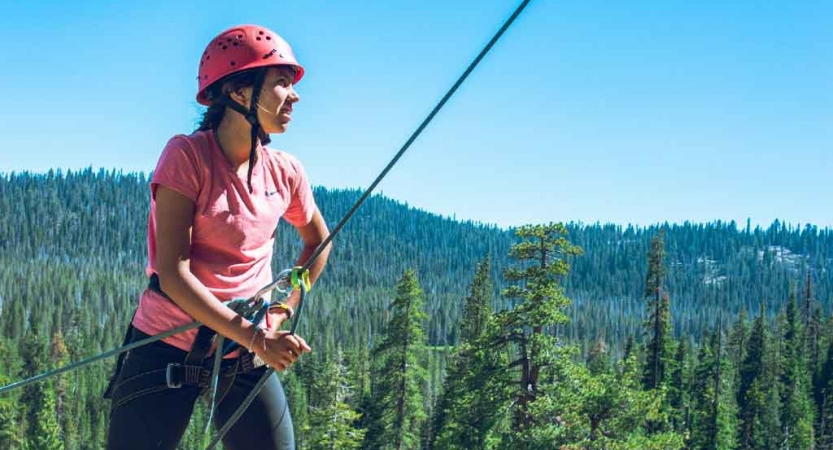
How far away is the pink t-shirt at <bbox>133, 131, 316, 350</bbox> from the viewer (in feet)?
9.81

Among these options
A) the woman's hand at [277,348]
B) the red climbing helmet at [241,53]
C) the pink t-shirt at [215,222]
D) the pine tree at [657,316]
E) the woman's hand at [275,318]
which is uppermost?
the pine tree at [657,316]

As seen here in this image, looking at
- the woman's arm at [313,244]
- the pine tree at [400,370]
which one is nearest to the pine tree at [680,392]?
the pine tree at [400,370]

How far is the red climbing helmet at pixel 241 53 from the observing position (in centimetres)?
303

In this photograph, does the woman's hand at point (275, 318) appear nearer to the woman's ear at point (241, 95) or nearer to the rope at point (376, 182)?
the rope at point (376, 182)

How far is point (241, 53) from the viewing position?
3.03m

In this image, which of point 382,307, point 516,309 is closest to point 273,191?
point 516,309

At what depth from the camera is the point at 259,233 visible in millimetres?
3229

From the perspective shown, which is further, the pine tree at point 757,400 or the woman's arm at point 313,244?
the pine tree at point 757,400

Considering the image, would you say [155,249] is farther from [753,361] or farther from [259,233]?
[753,361]

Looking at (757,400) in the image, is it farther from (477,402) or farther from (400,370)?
(477,402)

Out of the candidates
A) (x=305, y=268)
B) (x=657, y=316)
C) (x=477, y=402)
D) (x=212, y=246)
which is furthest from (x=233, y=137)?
(x=657, y=316)

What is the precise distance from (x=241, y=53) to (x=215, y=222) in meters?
0.65

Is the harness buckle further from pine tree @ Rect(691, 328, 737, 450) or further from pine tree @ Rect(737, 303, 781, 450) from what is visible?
pine tree @ Rect(737, 303, 781, 450)

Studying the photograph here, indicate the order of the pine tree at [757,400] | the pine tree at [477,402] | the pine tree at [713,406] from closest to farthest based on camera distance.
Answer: the pine tree at [477,402], the pine tree at [713,406], the pine tree at [757,400]
